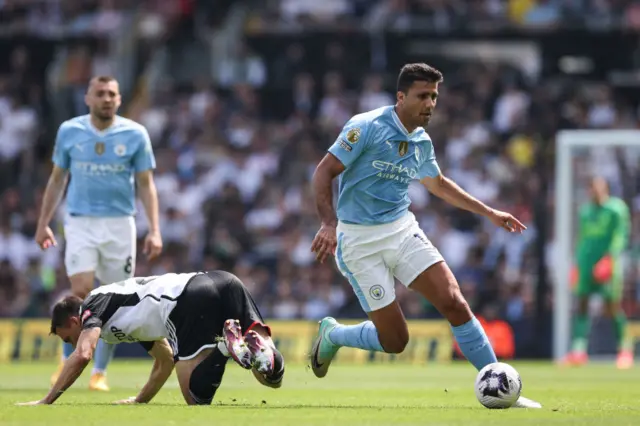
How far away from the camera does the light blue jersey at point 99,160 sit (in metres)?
12.6

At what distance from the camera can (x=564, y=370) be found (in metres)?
17.3

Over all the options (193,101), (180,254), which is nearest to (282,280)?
(180,254)

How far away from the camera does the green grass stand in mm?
8320

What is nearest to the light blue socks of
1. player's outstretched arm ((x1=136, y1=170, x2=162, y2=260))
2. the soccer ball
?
the soccer ball

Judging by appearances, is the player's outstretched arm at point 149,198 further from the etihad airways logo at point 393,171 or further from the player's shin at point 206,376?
the etihad airways logo at point 393,171

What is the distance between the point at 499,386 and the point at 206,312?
208 centimetres

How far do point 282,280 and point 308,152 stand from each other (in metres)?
3.25

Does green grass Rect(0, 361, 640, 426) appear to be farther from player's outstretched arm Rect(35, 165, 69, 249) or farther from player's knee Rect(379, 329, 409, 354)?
player's outstretched arm Rect(35, 165, 69, 249)

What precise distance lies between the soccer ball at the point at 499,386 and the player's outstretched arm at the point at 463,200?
1.30 meters

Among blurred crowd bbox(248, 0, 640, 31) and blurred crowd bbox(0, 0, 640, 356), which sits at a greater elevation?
blurred crowd bbox(248, 0, 640, 31)

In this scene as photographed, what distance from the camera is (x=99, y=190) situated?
41.3ft

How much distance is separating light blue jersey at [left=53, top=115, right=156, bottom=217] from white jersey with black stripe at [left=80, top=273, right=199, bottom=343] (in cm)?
293

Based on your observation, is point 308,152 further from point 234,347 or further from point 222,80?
point 234,347

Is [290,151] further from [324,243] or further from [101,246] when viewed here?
[324,243]
